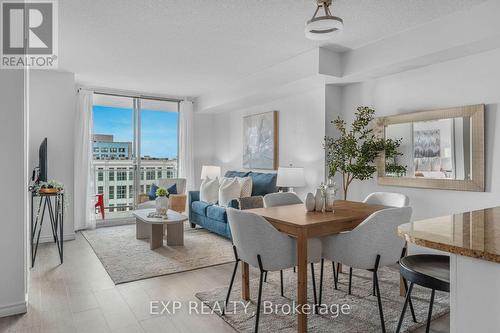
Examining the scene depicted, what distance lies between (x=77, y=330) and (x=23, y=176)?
1.26 m

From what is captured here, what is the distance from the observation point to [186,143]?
6715 millimetres

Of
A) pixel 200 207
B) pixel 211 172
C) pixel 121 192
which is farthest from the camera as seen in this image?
pixel 121 192

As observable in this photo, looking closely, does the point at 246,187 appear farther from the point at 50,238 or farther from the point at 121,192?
the point at 50,238

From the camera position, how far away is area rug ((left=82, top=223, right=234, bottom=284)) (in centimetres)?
350

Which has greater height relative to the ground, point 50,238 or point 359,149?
point 359,149

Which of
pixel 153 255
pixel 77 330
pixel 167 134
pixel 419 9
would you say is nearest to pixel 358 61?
pixel 419 9

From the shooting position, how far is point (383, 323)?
7.22 ft

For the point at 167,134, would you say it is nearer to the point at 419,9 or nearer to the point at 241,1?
the point at 241,1

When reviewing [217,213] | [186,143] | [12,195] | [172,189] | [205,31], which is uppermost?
[205,31]

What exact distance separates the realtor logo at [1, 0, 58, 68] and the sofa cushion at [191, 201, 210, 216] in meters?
2.94

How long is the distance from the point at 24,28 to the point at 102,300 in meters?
2.37

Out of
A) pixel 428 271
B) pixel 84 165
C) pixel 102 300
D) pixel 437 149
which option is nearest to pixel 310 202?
pixel 428 271

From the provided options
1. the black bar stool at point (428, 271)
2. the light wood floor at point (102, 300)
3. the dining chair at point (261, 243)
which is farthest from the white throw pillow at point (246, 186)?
the black bar stool at point (428, 271)

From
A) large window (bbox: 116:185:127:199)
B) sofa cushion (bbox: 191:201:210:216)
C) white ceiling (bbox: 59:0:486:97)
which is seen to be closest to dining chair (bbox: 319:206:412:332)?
white ceiling (bbox: 59:0:486:97)
